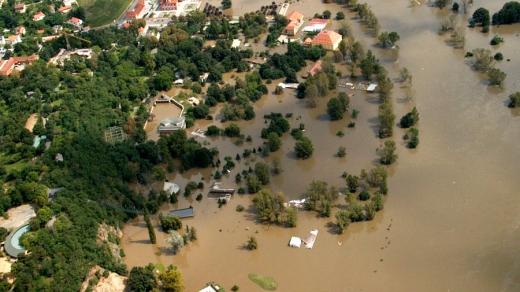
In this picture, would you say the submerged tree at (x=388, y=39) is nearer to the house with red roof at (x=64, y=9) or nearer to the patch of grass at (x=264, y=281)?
the patch of grass at (x=264, y=281)

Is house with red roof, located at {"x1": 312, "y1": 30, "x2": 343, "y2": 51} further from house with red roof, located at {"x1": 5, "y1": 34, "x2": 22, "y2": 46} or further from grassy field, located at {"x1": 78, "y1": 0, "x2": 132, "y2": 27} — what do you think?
house with red roof, located at {"x1": 5, "y1": 34, "x2": 22, "y2": 46}

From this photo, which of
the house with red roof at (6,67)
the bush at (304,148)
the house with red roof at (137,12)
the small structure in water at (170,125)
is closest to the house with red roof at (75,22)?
the house with red roof at (137,12)

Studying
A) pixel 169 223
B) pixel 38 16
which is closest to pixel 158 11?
pixel 38 16

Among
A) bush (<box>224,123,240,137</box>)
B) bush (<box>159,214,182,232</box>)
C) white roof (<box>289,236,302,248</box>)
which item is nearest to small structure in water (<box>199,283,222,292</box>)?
white roof (<box>289,236,302,248</box>)

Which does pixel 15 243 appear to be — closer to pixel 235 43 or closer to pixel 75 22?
pixel 235 43

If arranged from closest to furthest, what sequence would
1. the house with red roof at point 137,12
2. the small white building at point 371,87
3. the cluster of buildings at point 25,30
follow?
the small white building at point 371,87, the cluster of buildings at point 25,30, the house with red roof at point 137,12

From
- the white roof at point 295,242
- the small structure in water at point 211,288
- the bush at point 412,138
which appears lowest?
the small structure in water at point 211,288

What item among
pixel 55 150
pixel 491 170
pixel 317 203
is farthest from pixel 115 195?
pixel 491 170
